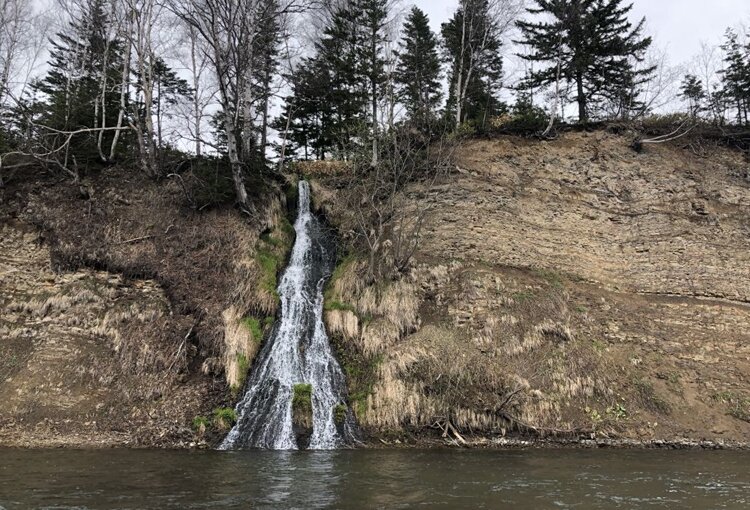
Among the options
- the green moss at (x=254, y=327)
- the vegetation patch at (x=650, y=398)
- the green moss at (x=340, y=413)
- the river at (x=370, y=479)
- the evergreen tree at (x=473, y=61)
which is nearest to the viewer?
the river at (x=370, y=479)

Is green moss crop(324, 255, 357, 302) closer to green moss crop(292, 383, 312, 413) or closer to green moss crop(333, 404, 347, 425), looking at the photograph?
green moss crop(292, 383, 312, 413)

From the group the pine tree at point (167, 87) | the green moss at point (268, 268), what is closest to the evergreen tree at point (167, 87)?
the pine tree at point (167, 87)

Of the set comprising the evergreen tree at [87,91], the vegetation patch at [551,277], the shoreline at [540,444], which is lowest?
the shoreline at [540,444]

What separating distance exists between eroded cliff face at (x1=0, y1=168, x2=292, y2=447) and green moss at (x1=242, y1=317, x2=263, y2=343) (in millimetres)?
43

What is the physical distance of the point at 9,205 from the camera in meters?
18.9

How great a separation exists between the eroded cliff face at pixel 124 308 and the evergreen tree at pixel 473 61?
47.6ft

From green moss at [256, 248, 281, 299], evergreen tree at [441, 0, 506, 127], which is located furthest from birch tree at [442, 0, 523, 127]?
green moss at [256, 248, 281, 299]

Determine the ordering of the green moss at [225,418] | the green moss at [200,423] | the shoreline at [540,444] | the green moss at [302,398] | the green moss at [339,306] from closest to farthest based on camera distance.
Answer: the shoreline at [540,444], the green moss at [200,423], the green moss at [225,418], the green moss at [302,398], the green moss at [339,306]

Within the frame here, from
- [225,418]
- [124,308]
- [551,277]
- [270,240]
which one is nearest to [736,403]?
[551,277]

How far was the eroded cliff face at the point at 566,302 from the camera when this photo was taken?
14.8 metres

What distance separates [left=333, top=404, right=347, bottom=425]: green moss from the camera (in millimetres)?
14367

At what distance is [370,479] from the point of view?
31.3 feet

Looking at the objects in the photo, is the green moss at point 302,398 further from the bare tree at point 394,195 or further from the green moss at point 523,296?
the green moss at point 523,296

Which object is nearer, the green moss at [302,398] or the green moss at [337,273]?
the green moss at [302,398]
